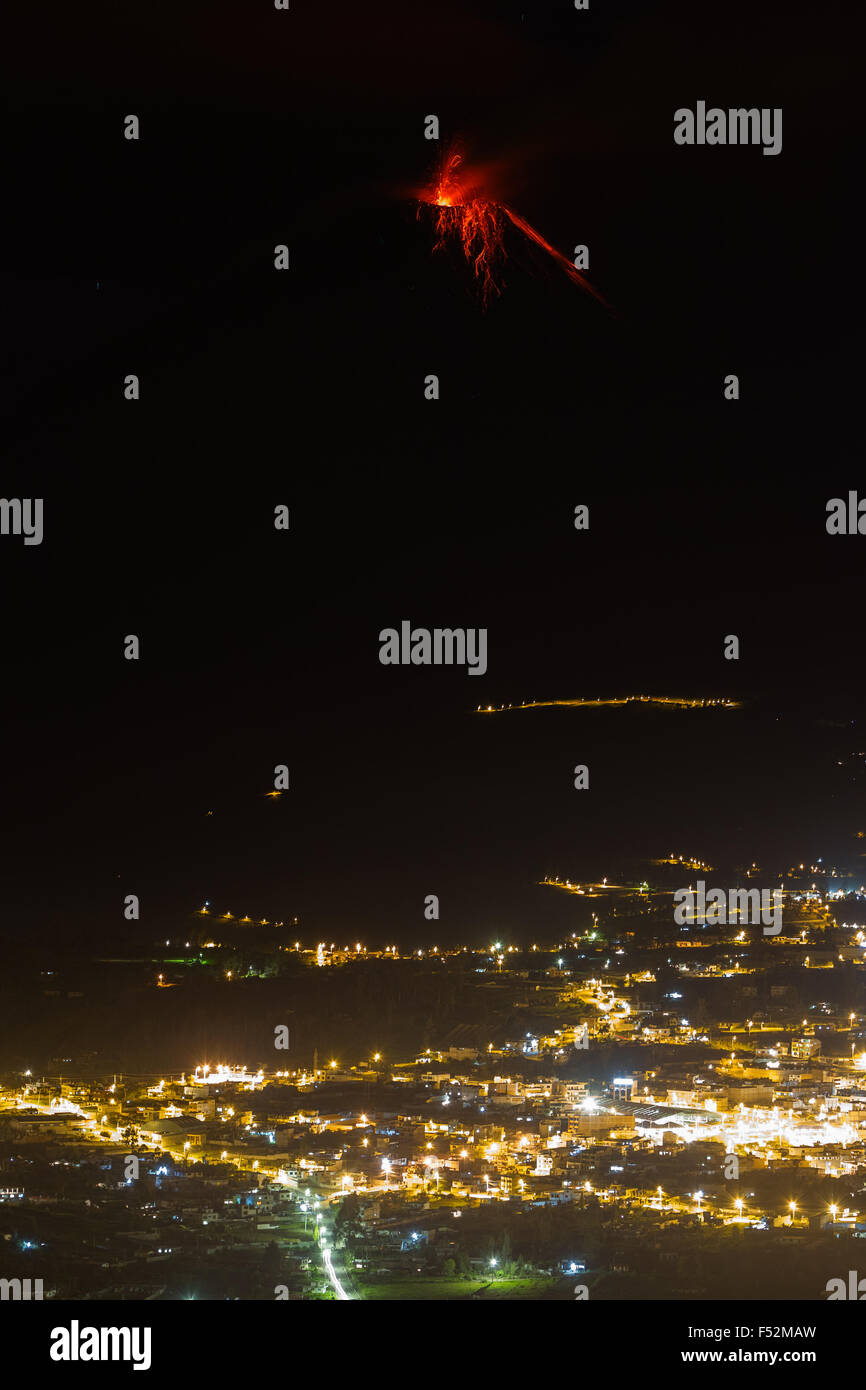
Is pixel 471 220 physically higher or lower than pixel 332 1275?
higher

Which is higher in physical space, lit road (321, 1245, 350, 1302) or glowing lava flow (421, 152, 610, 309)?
glowing lava flow (421, 152, 610, 309)

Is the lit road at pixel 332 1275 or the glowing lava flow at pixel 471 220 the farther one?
the lit road at pixel 332 1275

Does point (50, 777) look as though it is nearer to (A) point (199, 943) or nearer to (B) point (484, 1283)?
(A) point (199, 943)

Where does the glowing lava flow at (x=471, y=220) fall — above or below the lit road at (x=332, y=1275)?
above

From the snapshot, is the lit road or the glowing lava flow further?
the lit road
